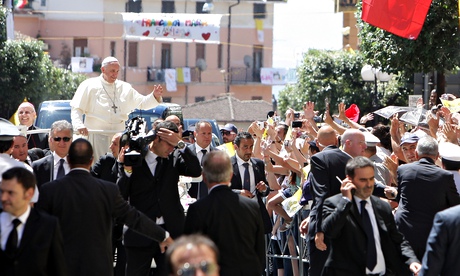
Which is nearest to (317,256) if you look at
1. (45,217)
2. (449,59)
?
(45,217)

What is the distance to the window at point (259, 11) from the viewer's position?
2984 inches

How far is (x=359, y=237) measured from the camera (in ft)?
29.7

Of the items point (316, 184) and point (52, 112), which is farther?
point (52, 112)

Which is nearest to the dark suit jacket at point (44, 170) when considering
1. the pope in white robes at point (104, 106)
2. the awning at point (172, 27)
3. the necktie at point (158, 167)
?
the necktie at point (158, 167)

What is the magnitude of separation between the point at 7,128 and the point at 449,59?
10.3 m

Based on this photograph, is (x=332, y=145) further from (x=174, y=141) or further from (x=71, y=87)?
(x=71, y=87)

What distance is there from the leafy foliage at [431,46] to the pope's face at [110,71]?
23.1 ft

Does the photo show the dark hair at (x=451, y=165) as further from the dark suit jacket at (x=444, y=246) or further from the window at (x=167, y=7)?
the window at (x=167, y=7)

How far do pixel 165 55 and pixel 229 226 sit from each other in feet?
219

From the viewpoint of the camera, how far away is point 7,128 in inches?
382

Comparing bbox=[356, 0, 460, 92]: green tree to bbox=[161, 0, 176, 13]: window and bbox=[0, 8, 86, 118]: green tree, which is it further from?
bbox=[161, 0, 176, 13]: window

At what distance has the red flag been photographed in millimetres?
16047

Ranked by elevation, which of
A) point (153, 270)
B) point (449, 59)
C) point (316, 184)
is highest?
point (449, 59)

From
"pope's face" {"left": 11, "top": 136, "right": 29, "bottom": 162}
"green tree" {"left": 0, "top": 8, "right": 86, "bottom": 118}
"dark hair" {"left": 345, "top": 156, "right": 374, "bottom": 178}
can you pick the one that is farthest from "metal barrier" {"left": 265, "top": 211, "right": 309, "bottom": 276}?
"green tree" {"left": 0, "top": 8, "right": 86, "bottom": 118}
